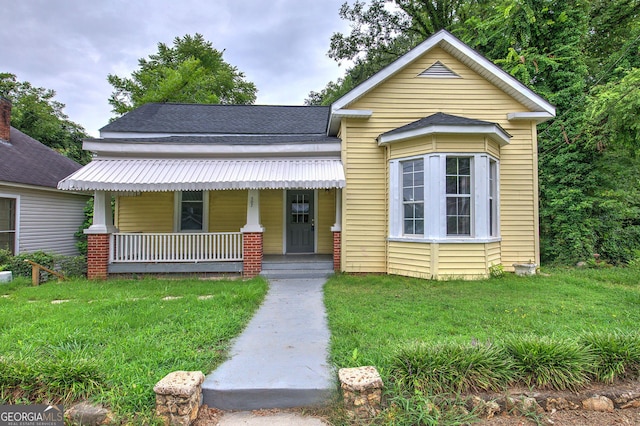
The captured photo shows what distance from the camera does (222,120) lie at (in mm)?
12453

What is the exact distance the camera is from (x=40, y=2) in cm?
1106

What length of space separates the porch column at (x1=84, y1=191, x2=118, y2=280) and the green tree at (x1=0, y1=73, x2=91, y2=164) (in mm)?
20095

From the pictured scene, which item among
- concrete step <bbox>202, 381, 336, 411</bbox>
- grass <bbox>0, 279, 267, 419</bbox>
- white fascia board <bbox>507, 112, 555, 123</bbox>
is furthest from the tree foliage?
concrete step <bbox>202, 381, 336, 411</bbox>

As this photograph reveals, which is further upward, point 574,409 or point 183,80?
point 183,80

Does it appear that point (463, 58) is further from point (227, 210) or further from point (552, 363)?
point (227, 210)

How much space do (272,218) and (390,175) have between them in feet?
14.3

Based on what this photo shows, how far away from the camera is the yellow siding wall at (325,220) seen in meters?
10.6

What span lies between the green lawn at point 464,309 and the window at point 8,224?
37.2 ft

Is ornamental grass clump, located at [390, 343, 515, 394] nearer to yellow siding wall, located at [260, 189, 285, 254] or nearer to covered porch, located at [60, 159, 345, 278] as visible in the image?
covered porch, located at [60, 159, 345, 278]

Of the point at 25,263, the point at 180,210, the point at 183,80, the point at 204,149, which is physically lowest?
the point at 25,263

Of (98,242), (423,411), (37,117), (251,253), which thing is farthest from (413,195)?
(37,117)

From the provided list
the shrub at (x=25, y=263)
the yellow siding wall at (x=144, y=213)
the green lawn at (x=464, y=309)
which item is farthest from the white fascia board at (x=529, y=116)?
the shrub at (x=25, y=263)

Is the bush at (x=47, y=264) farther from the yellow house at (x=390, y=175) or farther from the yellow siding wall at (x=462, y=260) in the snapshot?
the yellow siding wall at (x=462, y=260)

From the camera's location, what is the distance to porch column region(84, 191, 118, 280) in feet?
26.2
